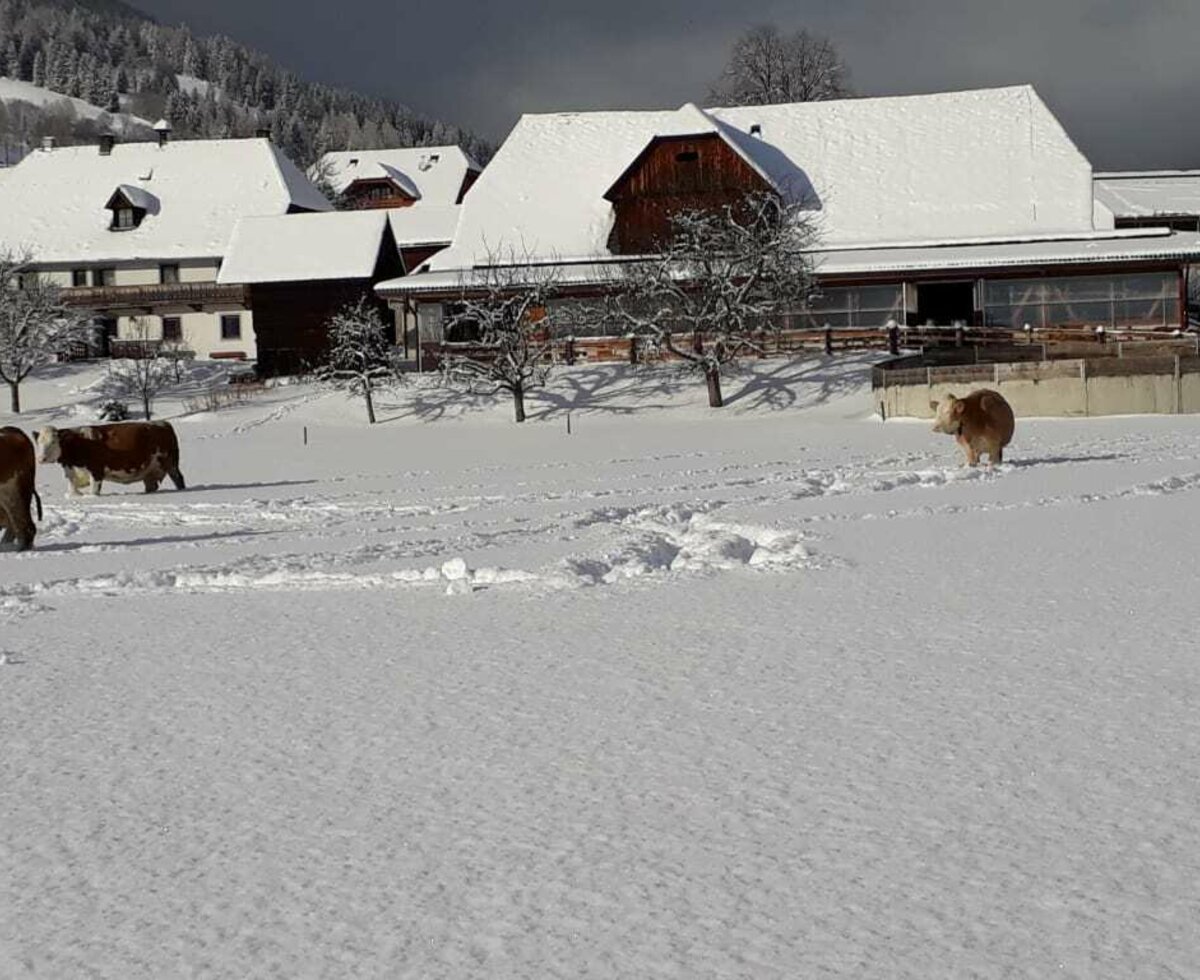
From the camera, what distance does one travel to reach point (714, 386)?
37188mm

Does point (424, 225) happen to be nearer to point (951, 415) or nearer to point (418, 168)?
point (418, 168)

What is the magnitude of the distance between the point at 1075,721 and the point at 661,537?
6.22m

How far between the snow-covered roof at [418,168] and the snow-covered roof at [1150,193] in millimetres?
50271

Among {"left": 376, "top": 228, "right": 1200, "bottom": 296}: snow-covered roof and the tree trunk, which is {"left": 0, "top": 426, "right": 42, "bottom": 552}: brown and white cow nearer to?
the tree trunk

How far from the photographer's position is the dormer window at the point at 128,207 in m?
64.9

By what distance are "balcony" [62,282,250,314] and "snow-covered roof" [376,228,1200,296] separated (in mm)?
20146

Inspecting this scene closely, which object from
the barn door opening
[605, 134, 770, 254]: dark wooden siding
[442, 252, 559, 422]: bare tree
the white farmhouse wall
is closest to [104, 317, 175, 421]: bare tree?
the white farmhouse wall

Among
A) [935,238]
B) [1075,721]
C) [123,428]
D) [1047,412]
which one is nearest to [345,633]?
[1075,721]

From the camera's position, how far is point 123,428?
20219 millimetres

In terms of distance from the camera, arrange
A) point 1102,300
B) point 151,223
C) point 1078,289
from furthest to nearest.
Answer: point 151,223, point 1078,289, point 1102,300

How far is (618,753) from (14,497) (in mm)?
10300

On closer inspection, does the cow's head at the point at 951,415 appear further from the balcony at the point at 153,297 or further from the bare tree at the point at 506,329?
the balcony at the point at 153,297

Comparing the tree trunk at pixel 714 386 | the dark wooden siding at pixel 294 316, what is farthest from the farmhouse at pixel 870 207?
the tree trunk at pixel 714 386

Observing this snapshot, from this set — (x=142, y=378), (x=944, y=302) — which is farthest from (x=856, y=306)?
(x=142, y=378)
